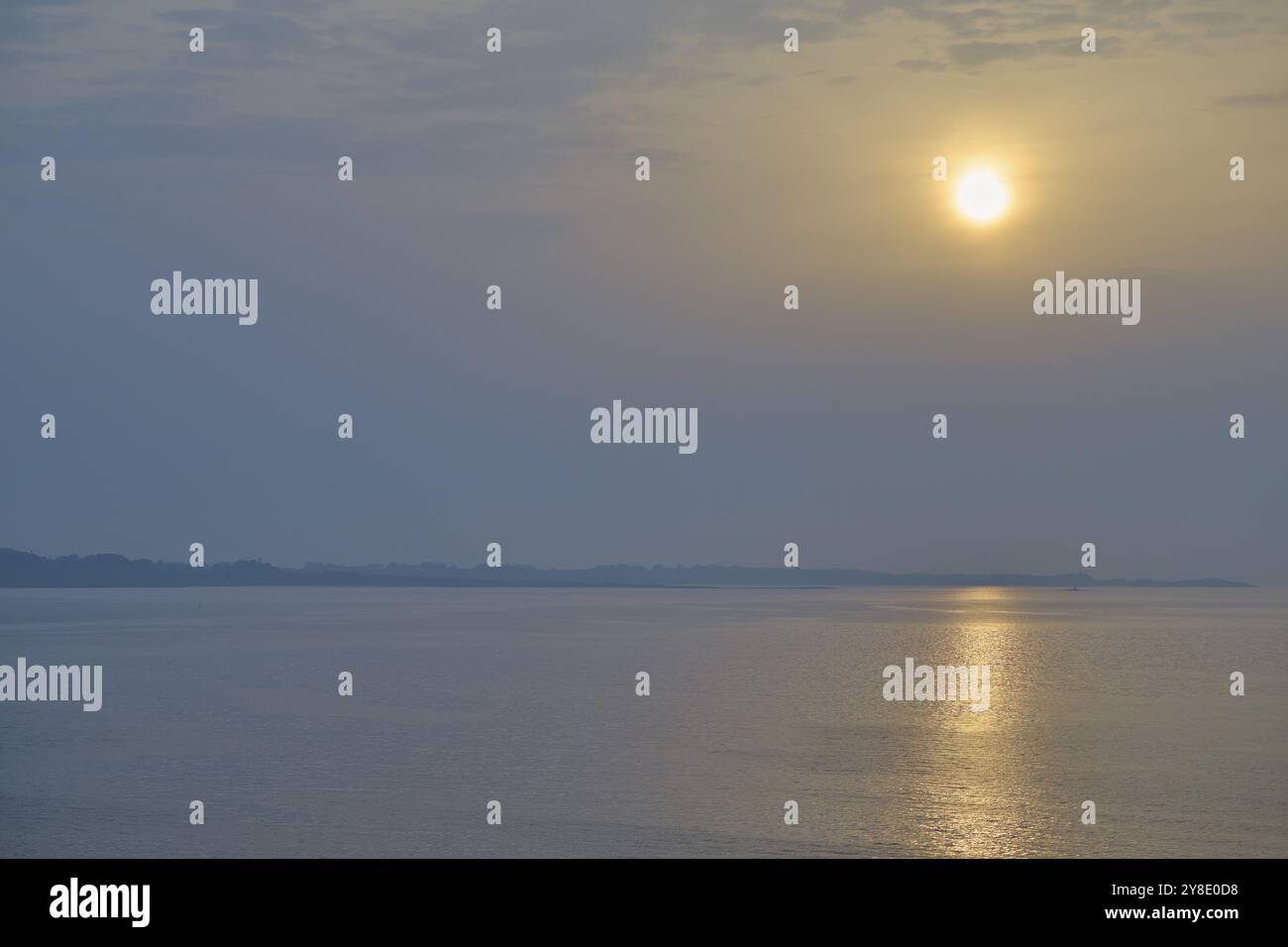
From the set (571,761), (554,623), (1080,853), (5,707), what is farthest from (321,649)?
(1080,853)

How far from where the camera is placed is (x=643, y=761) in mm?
55812

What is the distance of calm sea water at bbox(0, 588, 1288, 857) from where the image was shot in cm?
4050

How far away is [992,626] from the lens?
195 metres

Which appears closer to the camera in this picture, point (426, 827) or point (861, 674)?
point (426, 827)

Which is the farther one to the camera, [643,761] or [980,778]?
[643,761]

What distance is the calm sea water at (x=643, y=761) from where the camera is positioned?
40.5 meters

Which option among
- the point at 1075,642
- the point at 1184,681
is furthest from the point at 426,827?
the point at 1075,642

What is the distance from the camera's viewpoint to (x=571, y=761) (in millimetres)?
56312
